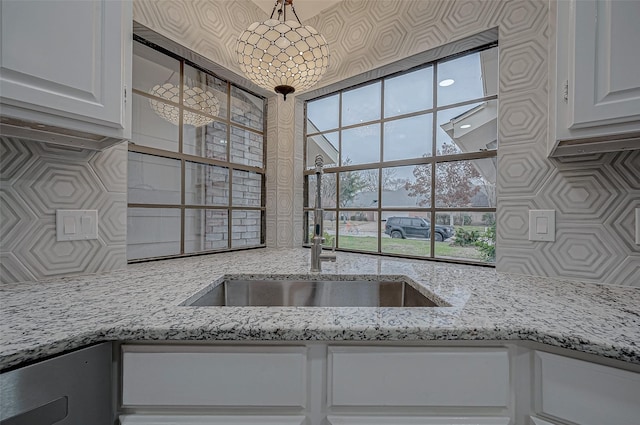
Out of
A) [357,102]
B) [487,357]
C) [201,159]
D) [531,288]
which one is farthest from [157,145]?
[531,288]

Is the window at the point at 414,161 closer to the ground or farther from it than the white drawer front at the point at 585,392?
farther from it

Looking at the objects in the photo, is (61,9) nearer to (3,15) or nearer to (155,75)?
(3,15)

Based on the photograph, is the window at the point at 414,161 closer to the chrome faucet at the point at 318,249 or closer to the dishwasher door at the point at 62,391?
the chrome faucet at the point at 318,249

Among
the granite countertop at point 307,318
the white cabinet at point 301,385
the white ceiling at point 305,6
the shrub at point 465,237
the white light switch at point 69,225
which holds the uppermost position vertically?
the white ceiling at point 305,6

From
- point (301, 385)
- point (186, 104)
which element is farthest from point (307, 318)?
point (186, 104)

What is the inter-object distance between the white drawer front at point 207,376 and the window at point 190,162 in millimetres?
920

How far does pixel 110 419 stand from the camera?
2.18 ft

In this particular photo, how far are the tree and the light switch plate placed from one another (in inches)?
60.8

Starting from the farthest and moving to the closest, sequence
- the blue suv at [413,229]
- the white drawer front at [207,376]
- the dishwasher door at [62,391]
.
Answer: the blue suv at [413,229] → the white drawer front at [207,376] → the dishwasher door at [62,391]

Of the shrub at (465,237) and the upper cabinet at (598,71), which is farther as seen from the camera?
the shrub at (465,237)

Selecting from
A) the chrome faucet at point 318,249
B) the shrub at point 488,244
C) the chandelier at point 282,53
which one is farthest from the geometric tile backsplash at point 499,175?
the chrome faucet at point 318,249

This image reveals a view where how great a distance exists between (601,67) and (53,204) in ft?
6.02

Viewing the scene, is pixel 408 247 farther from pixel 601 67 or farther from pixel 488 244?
pixel 601 67

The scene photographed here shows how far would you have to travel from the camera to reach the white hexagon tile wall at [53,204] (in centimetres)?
99
